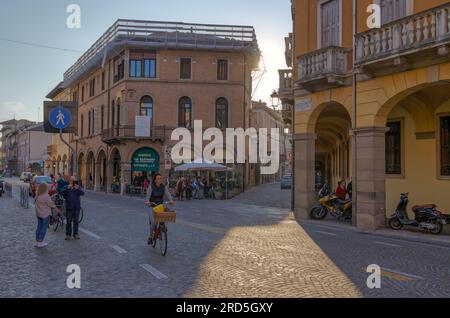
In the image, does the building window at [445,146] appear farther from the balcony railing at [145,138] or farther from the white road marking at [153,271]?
the balcony railing at [145,138]

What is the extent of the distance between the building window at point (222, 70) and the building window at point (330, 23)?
20037 millimetres

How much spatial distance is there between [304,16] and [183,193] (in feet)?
55.3

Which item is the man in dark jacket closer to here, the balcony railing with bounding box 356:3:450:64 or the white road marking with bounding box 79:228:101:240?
the white road marking with bounding box 79:228:101:240

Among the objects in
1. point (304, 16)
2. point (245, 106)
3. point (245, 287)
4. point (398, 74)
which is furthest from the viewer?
point (245, 106)

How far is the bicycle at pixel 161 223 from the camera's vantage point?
9.98 m

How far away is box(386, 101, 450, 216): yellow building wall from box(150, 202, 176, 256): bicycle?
10.3 metres

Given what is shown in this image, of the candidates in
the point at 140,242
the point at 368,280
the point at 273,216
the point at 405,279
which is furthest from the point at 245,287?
the point at 273,216

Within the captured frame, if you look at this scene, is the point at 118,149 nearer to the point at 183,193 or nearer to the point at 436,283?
the point at 183,193

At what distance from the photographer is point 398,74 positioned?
14.7m

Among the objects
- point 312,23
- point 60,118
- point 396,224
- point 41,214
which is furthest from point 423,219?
point 60,118

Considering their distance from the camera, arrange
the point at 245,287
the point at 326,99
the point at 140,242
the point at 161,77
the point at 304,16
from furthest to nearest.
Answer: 1. the point at 161,77
2. the point at 304,16
3. the point at 326,99
4. the point at 140,242
5. the point at 245,287

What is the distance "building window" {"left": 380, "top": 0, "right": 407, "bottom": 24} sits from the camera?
15.2 meters

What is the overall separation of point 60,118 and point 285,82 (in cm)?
957

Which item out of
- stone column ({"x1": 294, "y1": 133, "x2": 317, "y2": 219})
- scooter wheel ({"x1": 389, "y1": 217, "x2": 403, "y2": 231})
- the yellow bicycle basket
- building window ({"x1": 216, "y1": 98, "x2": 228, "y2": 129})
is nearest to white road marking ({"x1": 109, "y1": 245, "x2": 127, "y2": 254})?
the yellow bicycle basket
